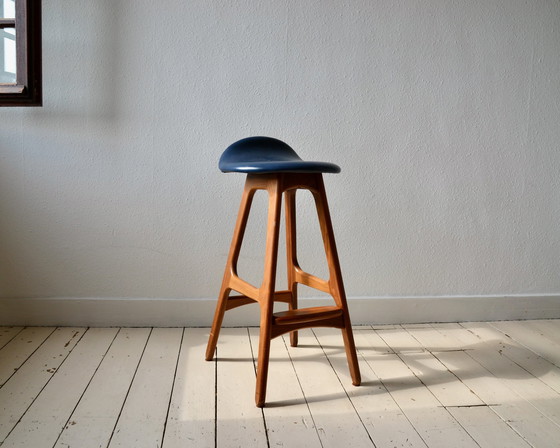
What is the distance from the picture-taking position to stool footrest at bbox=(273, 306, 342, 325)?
1884 millimetres

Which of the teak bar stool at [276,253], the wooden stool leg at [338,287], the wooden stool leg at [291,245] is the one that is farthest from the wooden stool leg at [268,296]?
the wooden stool leg at [291,245]

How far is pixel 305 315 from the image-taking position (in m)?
1.91

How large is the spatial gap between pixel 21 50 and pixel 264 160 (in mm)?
1048

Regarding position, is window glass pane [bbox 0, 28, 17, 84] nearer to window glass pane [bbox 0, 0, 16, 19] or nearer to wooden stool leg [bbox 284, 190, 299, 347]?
window glass pane [bbox 0, 0, 16, 19]

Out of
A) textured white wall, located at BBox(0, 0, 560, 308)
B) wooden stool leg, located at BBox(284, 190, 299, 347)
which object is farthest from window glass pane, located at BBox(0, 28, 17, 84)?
wooden stool leg, located at BBox(284, 190, 299, 347)

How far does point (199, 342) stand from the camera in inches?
94.3

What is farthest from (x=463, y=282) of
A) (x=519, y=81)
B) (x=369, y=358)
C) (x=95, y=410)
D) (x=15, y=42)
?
(x=15, y=42)

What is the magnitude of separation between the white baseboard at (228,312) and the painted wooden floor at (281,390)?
0.06 m

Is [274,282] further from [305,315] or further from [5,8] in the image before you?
[5,8]

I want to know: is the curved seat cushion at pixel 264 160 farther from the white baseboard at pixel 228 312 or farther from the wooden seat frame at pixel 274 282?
the white baseboard at pixel 228 312

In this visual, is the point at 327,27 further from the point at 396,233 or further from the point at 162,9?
the point at 396,233

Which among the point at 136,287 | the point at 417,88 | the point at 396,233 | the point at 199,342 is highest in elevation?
the point at 417,88

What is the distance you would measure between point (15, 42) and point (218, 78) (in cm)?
79

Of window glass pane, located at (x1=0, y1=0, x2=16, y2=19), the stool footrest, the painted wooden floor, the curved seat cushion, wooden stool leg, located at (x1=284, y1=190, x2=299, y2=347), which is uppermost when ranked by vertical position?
window glass pane, located at (x1=0, y1=0, x2=16, y2=19)
